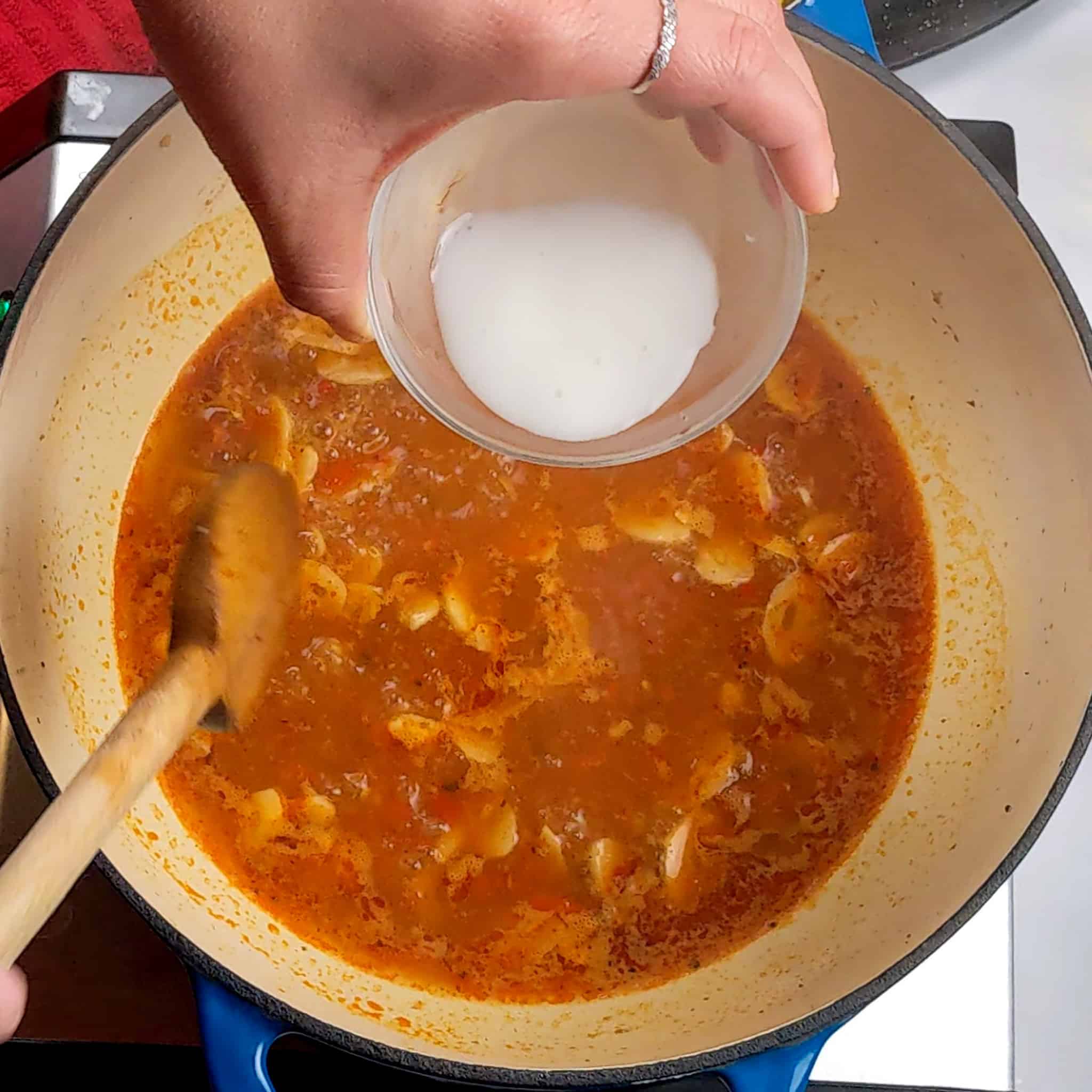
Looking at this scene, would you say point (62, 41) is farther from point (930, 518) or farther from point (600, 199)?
point (930, 518)

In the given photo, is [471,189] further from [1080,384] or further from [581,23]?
[1080,384]

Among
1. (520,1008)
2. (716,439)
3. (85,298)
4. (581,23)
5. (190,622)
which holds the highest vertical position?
(581,23)

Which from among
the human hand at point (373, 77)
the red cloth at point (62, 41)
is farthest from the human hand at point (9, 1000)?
the red cloth at point (62, 41)

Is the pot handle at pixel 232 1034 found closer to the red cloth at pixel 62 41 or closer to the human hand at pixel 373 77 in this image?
the human hand at pixel 373 77

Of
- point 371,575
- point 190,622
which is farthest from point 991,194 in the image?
point 190,622

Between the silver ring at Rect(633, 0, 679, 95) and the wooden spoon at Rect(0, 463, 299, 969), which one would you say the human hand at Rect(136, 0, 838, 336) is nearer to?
the silver ring at Rect(633, 0, 679, 95)

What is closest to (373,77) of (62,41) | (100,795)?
(100,795)
